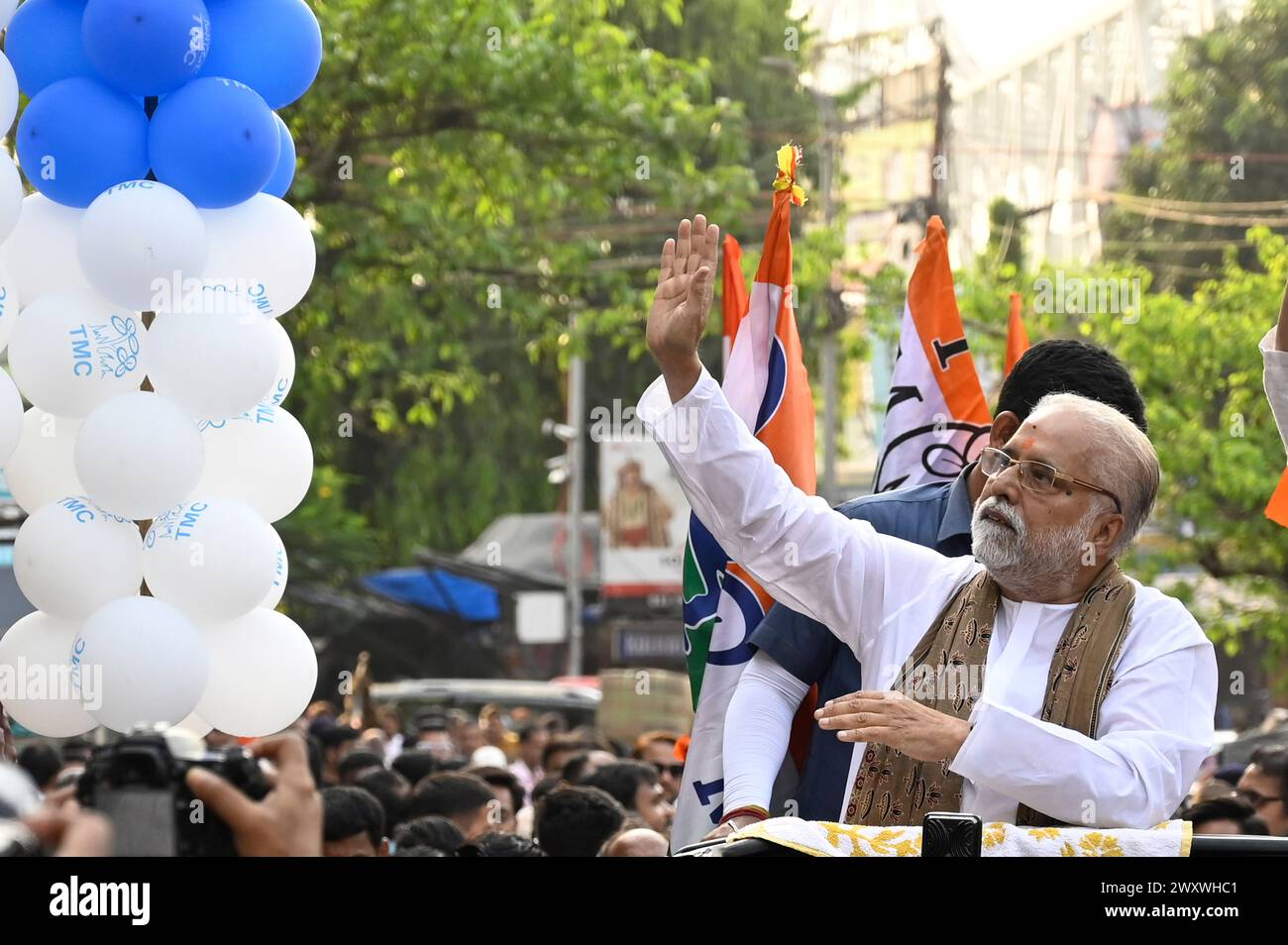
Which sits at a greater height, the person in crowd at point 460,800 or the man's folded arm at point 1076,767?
the man's folded arm at point 1076,767

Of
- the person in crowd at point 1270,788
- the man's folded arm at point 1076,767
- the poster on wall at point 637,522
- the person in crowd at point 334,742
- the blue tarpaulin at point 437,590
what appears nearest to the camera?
the man's folded arm at point 1076,767

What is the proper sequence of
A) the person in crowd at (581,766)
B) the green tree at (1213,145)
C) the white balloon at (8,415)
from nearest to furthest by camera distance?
the white balloon at (8,415)
the person in crowd at (581,766)
the green tree at (1213,145)

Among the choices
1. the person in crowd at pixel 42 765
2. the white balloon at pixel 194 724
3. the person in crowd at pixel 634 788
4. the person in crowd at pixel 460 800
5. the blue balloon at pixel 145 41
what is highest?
the blue balloon at pixel 145 41

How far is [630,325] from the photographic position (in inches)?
453

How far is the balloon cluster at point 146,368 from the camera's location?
4.38 m

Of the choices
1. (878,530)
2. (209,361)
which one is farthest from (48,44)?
(878,530)

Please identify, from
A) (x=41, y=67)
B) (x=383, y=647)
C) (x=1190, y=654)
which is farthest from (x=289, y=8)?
(x=383, y=647)

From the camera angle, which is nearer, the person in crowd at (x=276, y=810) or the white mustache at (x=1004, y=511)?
the person in crowd at (x=276, y=810)

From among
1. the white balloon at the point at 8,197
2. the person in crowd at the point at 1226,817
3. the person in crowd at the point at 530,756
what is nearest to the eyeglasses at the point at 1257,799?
the person in crowd at the point at 1226,817

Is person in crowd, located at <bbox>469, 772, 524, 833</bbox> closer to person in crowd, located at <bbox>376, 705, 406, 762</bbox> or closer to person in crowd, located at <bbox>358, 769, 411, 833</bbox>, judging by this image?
person in crowd, located at <bbox>358, 769, 411, 833</bbox>

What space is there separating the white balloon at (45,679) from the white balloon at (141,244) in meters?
0.84

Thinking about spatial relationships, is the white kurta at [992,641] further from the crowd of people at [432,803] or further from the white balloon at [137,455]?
the white balloon at [137,455]
